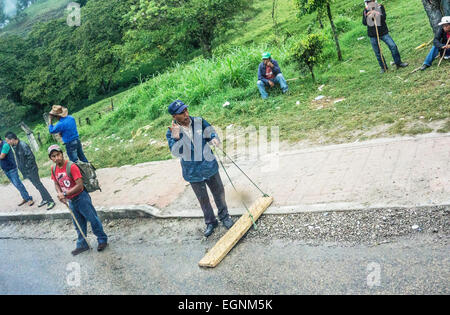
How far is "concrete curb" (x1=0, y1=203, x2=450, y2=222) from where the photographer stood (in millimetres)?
4882

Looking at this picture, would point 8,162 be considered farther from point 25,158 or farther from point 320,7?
point 320,7

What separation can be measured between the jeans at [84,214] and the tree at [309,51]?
21.9 ft

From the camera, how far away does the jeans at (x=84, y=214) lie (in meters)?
5.81

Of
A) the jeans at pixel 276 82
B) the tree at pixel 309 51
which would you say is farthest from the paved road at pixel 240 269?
the tree at pixel 309 51

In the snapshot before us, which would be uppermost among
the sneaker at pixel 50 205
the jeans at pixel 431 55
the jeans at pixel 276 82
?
the jeans at pixel 276 82


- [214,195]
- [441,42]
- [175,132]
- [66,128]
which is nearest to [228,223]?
[214,195]

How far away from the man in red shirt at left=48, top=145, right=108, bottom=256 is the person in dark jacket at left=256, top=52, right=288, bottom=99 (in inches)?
237

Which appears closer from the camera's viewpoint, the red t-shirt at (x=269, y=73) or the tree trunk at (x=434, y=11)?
the tree trunk at (x=434, y=11)

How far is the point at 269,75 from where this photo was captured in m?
10.5

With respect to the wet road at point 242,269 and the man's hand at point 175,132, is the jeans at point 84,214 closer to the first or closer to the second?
the wet road at point 242,269

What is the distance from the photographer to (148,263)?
5.27m

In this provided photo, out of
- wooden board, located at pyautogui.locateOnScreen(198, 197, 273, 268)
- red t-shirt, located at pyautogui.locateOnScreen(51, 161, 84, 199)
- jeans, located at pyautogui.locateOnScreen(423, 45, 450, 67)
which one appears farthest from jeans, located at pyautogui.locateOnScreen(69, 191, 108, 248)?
jeans, located at pyautogui.locateOnScreen(423, 45, 450, 67)

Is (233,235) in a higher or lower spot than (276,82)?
lower
